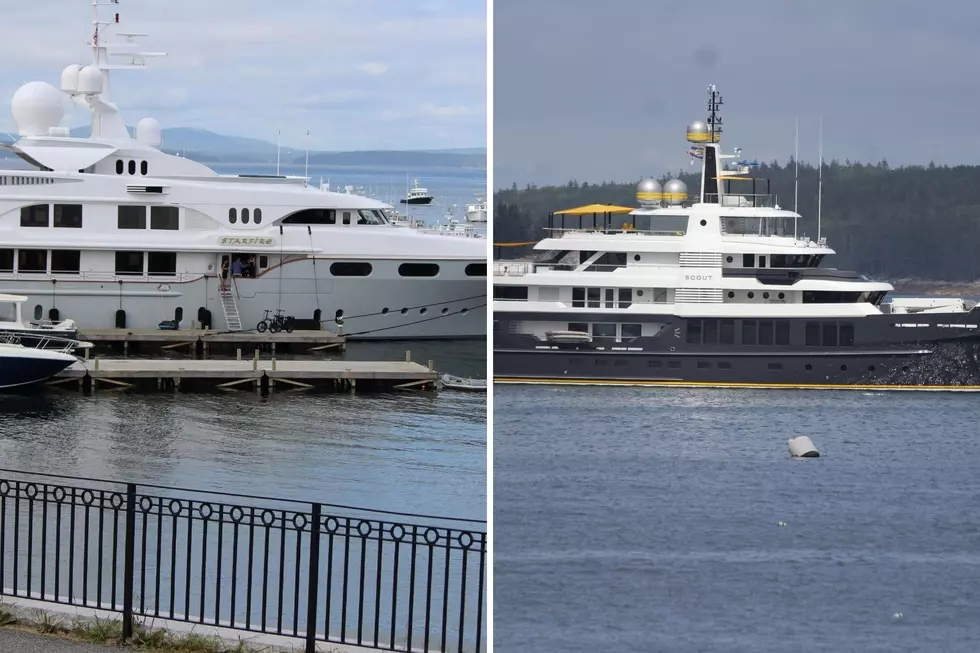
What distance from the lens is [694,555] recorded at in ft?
39.8

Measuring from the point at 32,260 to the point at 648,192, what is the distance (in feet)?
32.8

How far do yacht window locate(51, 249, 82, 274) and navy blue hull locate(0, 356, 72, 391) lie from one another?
594cm

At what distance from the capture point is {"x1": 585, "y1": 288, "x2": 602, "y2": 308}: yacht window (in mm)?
23797

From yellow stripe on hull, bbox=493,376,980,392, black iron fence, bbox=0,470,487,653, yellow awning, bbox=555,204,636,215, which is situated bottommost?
yellow stripe on hull, bbox=493,376,980,392

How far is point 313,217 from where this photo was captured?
76.1 ft

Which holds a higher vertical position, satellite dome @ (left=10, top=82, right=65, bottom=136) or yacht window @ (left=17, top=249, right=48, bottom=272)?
satellite dome @ (left=10, top=82, right=65, bottom=136)

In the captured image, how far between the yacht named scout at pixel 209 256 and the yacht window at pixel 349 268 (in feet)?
0.05

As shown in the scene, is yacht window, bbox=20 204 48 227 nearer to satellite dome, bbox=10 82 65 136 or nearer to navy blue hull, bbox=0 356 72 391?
satellite dome, bbox=10 82 65 136

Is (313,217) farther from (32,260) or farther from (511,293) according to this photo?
(32,260)

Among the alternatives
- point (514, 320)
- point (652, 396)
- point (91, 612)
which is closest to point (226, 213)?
point (514, 320)

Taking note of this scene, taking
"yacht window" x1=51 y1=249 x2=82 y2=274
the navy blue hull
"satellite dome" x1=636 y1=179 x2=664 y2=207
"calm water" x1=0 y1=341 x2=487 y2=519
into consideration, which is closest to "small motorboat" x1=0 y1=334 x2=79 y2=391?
the navy blue hull

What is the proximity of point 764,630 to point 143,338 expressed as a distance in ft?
43.4

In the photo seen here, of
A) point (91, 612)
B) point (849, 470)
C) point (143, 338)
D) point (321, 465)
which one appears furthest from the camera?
point (143, 338)

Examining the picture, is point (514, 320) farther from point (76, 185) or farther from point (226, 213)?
point (76, 185)
